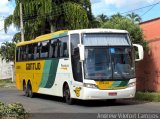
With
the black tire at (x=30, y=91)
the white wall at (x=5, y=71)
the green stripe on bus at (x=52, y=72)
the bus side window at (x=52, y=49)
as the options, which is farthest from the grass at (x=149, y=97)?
the white wall at (x=5, y=71)

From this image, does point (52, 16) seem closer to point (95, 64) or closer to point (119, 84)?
point (95, 64)

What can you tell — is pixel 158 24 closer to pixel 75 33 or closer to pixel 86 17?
pixel 75 33

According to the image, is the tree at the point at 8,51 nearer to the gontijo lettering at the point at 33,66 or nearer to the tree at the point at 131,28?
the gontijo lettering at the point at 33,66

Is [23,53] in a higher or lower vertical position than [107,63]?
higher

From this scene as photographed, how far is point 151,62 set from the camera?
26922 mm

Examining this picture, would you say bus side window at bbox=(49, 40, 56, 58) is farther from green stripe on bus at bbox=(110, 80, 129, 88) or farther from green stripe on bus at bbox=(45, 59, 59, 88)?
green stripe on bus at bbox=(110, 80, 129, 88)

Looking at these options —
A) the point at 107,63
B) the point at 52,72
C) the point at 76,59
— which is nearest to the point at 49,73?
the point at 52,72

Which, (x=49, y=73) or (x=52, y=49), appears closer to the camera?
(x=52, y=49)

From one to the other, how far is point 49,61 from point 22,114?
9396mm

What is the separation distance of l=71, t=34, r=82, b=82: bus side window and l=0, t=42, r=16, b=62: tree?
34.8 meters

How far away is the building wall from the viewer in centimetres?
2633

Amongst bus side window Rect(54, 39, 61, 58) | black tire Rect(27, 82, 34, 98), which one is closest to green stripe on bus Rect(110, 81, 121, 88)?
bus side window Rect(54, 39, 61, 58)

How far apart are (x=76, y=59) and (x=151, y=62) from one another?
24.1 ft

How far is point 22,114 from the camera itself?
15.3 m
